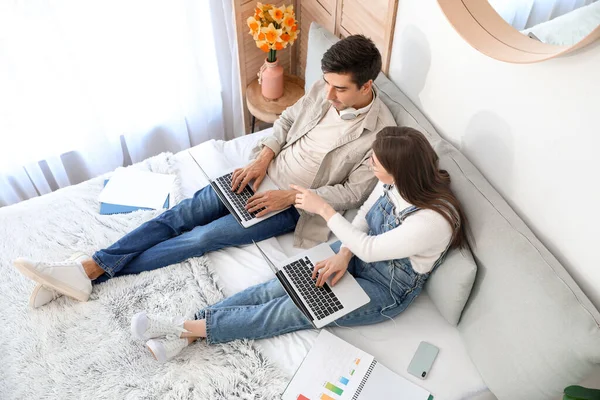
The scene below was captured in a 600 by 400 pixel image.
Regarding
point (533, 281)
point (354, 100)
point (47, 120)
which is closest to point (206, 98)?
point (47, 120)

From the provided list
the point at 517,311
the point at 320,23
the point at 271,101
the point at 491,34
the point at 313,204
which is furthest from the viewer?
the point at 271,101

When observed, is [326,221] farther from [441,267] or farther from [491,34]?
[491,34]

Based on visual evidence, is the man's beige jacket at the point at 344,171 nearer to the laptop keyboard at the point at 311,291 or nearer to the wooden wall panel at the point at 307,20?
the laptop keyboard at the point at 311,291

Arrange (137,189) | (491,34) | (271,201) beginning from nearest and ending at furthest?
(491,34), (271,201), (137,189)

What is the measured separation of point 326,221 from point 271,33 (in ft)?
3.12

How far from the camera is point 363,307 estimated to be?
1.60 metres

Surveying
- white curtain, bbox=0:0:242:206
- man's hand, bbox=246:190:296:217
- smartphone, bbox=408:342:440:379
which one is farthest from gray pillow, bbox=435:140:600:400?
white curtain, bbox=0:0:242:206

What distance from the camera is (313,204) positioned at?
5.51 feet

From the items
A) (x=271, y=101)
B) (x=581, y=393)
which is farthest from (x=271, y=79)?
(x=581, y=393)

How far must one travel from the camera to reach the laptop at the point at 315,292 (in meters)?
1.55

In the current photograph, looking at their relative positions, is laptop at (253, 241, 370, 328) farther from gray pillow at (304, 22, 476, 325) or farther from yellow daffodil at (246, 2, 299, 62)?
yellow daffodil at (246, 2, 299, 62)

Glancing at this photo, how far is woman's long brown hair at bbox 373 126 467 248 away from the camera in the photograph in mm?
1411

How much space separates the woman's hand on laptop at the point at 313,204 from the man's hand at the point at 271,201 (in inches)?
3.6

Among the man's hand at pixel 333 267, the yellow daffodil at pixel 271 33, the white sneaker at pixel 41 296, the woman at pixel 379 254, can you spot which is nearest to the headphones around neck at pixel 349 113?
the woman at pixel 379 254
